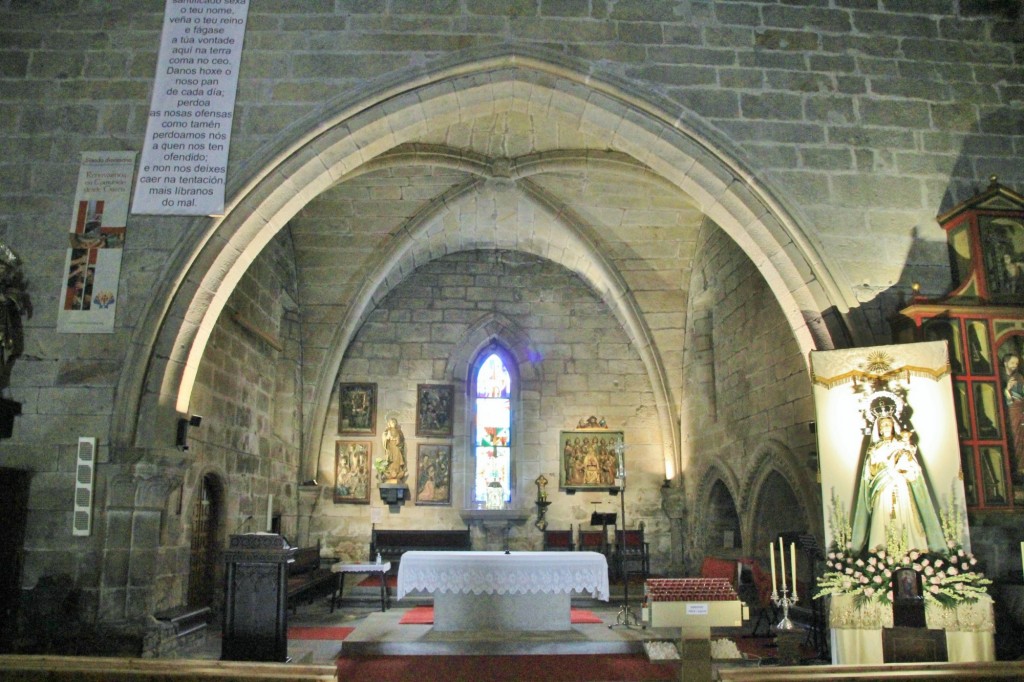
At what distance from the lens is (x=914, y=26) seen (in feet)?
23.8

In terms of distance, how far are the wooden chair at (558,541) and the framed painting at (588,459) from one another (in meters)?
0.69

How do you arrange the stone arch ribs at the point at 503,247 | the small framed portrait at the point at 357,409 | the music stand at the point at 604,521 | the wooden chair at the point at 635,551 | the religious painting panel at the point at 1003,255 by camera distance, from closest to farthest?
the religious painting panel at the point at 1003,255 → the stone arch ribs at the point at 503,247 → the music stand at the point at 604,521 → the wooden chair at the point at 635,551 → the small framed portrait at the point at 357,409

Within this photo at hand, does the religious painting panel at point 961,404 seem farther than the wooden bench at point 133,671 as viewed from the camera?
Yes

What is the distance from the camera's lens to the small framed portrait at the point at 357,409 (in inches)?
470

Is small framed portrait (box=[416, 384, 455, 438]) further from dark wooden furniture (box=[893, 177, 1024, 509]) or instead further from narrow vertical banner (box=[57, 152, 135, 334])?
dark wooden furniture (box=[893, 177, 1024, 509])

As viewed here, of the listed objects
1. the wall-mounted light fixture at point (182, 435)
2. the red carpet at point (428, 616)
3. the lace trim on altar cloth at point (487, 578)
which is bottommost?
the red carpet at point (428, 616)

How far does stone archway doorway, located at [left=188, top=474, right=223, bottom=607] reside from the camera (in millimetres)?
8055

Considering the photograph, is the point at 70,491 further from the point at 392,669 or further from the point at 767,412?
the point at 767,412

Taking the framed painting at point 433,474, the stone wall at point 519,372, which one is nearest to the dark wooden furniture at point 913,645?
the stone wall at point 519,372

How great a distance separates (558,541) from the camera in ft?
37.9

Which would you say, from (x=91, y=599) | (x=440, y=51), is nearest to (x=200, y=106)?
(x=440, y=51)

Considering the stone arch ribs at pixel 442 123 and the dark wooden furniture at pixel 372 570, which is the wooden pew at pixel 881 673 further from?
the dark wooden furniture at pixel 372 570

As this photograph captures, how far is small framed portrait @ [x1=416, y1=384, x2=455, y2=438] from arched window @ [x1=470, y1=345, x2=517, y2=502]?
390mm

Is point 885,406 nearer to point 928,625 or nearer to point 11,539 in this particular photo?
point 928,625
